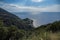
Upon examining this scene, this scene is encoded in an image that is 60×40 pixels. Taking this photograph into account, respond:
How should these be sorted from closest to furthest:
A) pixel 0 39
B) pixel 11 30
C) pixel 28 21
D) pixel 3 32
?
1. pixel 0 39
2. pixel 3 32
3. pixel 11 30
4. pixel 28 21

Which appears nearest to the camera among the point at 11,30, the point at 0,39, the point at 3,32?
the point at 0,39

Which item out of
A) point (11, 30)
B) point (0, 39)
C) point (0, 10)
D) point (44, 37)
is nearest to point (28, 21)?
point (0, 10)

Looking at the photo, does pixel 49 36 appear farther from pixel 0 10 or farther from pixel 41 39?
pixel 0 10

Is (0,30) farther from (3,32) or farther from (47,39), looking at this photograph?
(47,39)

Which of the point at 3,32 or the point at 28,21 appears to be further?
the point at 28,21

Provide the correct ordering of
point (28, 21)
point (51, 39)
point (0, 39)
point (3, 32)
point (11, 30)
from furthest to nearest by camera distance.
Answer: point (28, 21) → point (11, 30) → point (3, 32) → point (0, 39) → point (51, 39)

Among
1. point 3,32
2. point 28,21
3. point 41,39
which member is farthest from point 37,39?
point 28,21

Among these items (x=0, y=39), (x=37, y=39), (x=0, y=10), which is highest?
(x=0, y=10)

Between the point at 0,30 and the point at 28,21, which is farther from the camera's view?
the point at 28,21

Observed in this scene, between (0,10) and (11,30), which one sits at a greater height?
(0,10)
